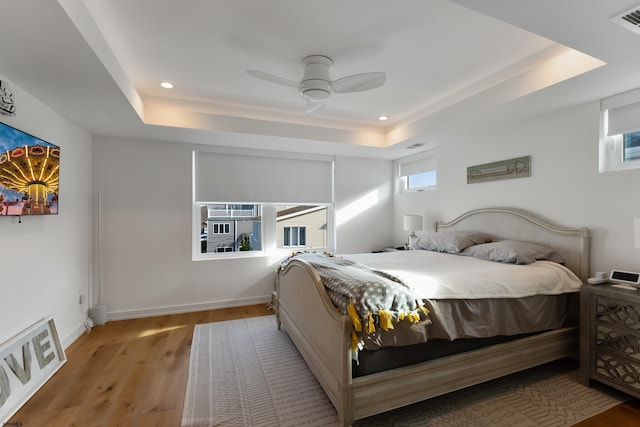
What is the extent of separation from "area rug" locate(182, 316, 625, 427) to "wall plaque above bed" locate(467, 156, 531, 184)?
5.96ft

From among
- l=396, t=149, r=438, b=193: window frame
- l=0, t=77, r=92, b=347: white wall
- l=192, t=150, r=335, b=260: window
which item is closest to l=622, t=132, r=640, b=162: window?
l=396, t=149, r=438, b=193: window frame

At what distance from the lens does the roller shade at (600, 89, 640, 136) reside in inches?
90.6

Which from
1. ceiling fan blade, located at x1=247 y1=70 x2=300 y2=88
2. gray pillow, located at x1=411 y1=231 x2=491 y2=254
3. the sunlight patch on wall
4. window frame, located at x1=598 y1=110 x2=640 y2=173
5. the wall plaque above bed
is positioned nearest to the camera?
ceiling fan blade, located at x1=247 y1=70 x2=300 y2=88

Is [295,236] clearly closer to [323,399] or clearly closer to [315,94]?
[315,94]

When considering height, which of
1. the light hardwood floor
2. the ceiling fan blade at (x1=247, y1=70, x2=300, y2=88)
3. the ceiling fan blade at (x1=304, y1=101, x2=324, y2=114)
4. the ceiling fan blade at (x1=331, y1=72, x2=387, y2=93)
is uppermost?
the ceiling fan blade at (x1=331, y1=72, x2=387, y2=93)

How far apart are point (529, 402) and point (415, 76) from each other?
2.70 meters

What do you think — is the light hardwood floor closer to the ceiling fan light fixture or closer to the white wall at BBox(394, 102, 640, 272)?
the white wall at BBox(394, 102, 640, 272)

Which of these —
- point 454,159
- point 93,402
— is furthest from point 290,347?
point 454,159

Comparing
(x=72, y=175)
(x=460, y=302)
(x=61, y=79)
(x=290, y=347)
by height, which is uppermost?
(x=61, y=79)

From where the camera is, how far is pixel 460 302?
1.95m

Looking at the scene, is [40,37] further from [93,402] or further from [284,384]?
[284,384]

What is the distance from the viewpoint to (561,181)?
9.00ft

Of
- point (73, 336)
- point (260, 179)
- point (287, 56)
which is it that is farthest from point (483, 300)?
point (73, 336)

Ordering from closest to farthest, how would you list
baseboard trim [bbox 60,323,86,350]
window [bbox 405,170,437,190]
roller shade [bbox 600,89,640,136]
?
roller shade [bbox 600,89,640,136] < baseboard trim [bbox 60,323,86,350] < window [bbox 405,170,437,190]
